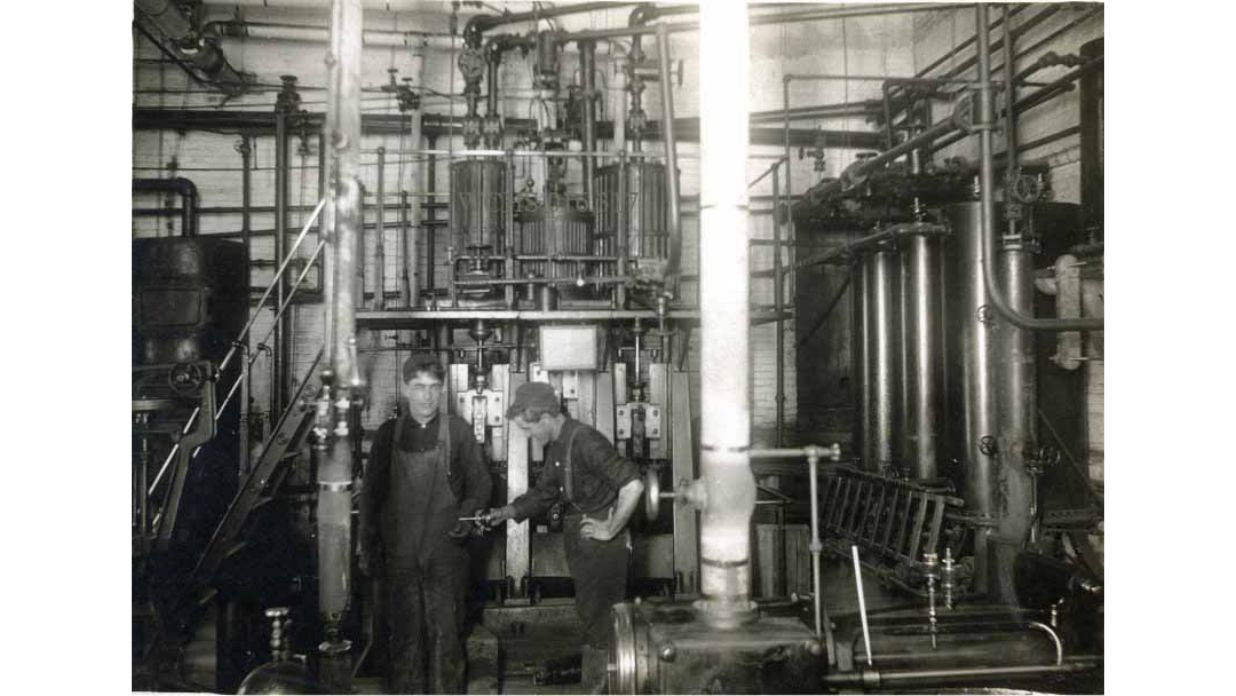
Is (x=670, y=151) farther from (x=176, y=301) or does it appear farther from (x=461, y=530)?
(x=176, y=301)

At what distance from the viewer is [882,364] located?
5.59 meters

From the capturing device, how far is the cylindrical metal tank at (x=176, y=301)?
17.7 ft

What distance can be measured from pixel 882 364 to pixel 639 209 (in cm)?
214

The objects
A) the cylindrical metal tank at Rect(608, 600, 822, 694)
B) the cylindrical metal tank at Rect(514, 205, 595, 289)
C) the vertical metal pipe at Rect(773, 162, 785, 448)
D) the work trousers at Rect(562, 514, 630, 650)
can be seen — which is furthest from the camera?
the cylindrical metal tank at Rect(514, 205, 595, 289)

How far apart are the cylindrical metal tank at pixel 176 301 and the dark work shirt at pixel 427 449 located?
239cm

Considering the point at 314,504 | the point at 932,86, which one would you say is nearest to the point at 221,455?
the point at 314,504

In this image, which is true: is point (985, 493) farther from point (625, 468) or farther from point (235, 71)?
point (235, 71)

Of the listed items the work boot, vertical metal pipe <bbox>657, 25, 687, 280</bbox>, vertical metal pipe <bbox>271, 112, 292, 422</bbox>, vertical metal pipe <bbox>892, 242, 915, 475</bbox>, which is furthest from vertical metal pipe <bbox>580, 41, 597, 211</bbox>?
the work boot

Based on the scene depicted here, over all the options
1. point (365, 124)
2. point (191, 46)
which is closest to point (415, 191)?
point (365, 124)

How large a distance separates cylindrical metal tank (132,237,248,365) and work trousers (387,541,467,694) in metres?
2.74

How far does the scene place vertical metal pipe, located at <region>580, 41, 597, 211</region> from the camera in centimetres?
580

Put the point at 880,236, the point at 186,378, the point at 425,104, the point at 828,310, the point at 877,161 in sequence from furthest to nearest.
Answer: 1. the point at 828,310
2. the point at 425,104
3. the point at 880,236
4. the point at 877,161
5. the point at 186,378

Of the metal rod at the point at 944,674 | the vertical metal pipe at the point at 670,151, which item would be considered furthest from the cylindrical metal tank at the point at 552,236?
the metal rod at the point at 944,674

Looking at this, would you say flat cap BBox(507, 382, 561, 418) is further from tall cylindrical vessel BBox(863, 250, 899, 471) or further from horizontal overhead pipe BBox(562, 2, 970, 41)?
tall cylindrical vessel BBox(863, 250, 899, 471)
